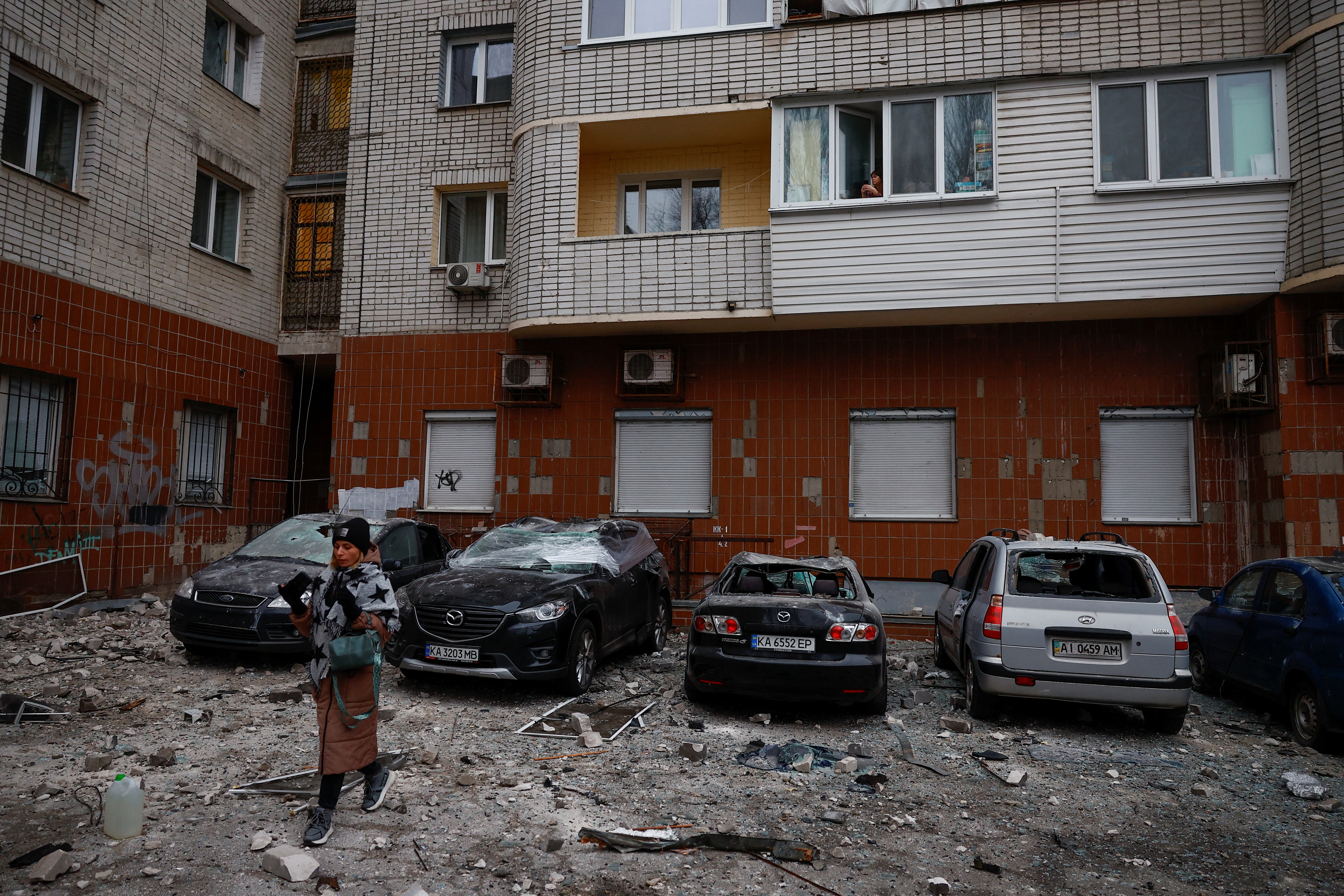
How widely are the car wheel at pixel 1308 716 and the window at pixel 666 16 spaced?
973 cm

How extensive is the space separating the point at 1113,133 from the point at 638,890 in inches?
413

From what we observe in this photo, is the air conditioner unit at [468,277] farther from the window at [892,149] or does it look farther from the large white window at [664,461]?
the window at [892,149]

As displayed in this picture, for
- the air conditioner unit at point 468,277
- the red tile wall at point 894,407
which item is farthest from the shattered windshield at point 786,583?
the air conditioner unit at point 468,277

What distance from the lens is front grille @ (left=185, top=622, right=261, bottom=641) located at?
795cm

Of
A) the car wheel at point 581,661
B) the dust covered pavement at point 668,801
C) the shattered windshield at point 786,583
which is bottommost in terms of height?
the dust covered pavement at point 668,801

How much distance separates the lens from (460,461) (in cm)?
1314

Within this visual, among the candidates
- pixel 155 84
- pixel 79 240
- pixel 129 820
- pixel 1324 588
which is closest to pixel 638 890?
pixel 129 820

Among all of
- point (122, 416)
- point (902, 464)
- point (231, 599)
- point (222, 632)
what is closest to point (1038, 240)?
point (902, 464)

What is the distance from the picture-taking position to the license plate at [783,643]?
6527 mm

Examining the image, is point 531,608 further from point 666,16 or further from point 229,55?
point 229,55

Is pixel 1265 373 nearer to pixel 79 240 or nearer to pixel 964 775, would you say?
pixel 964 775

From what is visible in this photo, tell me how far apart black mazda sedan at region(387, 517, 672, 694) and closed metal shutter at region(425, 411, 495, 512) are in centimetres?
405

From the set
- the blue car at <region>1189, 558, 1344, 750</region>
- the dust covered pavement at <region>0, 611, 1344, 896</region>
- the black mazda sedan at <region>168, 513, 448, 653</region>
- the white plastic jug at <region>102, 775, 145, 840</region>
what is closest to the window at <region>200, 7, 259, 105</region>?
the black mazda sedan at <region>168, 513, 448, 653</region>

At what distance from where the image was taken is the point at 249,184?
560 inches
